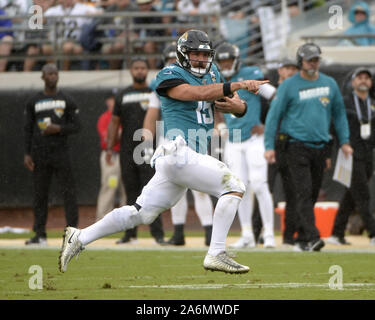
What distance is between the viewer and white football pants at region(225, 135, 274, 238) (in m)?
10.7

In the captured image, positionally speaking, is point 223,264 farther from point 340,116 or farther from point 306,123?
point 340,116

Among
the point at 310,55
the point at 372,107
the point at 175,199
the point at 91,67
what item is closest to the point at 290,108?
the point at 310,55

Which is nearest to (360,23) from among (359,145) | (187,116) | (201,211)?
(359,145)

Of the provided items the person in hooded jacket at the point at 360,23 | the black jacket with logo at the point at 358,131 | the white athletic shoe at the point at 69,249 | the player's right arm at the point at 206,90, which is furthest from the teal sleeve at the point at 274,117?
the person in hooded jacket at the point at 360,23

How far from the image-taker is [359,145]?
1121cm

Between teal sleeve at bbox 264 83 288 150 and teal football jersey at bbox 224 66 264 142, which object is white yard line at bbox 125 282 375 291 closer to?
teal sleeve at bbox 264 83 288 150

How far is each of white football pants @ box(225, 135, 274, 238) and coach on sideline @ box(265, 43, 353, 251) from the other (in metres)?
0.54

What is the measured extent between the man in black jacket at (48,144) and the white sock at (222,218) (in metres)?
4.49

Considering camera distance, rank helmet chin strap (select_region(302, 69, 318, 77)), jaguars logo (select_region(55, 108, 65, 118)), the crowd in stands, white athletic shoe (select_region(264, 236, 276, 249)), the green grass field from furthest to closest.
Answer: the crowd in stands < jaguars logo (select_region(55, 108, 65, 118)) < white athletic shoe (select_region(264, 236, 276, 249)) < helmet chin strap (select_region(302, 69, 318, 77)) < the green grass field

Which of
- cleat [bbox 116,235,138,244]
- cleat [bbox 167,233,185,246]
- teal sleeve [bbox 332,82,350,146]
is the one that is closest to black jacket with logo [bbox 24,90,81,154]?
cleat [bbox 116,235,138,244]

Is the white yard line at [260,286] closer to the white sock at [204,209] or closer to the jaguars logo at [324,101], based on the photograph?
the jaguars logo at [324,101]

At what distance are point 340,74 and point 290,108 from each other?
4.34 m

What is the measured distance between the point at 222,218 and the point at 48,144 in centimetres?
480
